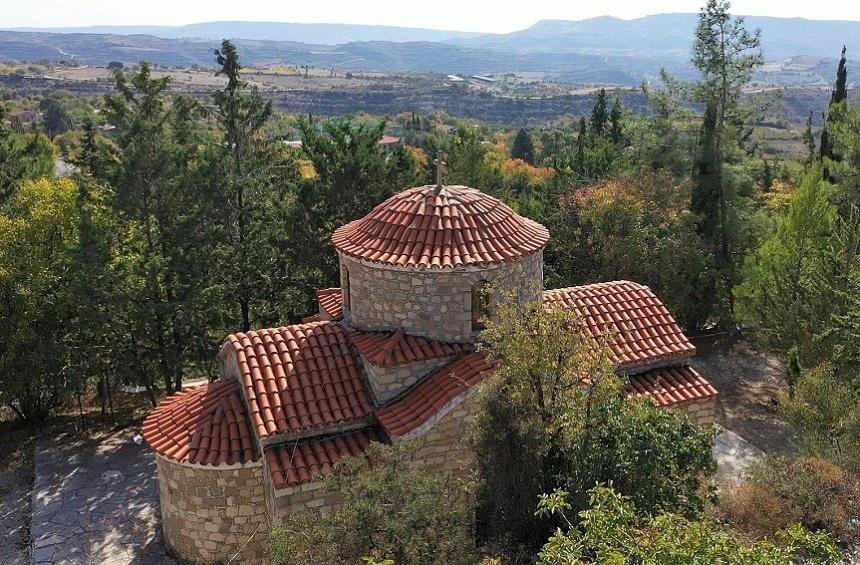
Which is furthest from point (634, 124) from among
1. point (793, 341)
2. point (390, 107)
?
point (390, 107)

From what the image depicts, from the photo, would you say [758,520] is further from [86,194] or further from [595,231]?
[86,194]

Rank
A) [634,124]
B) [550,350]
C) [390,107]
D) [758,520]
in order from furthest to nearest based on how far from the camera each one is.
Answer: [390,107]
[634,124]
[758,520]
[550,350]

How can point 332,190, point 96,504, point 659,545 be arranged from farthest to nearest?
point 332,190, point 96,504, point 659,545

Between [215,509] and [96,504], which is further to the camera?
[96,504]

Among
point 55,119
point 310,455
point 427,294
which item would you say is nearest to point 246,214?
point 427,294

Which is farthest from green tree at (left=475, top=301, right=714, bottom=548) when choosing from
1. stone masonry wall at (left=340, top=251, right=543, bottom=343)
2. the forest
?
stone masonry wall at (left=340, top=251, right=543, bottom=343)

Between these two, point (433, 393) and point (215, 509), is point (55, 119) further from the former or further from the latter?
point (433, 393)
